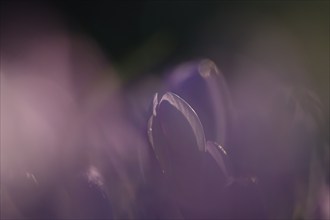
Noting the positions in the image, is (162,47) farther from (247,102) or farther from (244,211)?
(244,211)

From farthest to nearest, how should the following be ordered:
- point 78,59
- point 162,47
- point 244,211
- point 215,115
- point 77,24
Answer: point 77,24
point 162,47
point 78,59
point 215,115
point 244,211

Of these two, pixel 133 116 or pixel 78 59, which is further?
pixel 78 59

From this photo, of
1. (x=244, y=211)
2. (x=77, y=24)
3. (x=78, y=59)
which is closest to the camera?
(x=244, y=211)

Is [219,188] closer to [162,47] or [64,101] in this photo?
[64,101]

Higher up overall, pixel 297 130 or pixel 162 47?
pixel 297 130

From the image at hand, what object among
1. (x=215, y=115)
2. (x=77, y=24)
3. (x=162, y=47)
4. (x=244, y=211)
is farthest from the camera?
(x=77, y=24)

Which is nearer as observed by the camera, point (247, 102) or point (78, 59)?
point (247, 102)

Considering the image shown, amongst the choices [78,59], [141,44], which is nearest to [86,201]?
[78,59]

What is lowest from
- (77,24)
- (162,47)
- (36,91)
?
(162,47)

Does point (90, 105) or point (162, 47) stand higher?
point (90, 105)

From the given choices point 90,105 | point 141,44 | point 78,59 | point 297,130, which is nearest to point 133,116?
point 90,105
